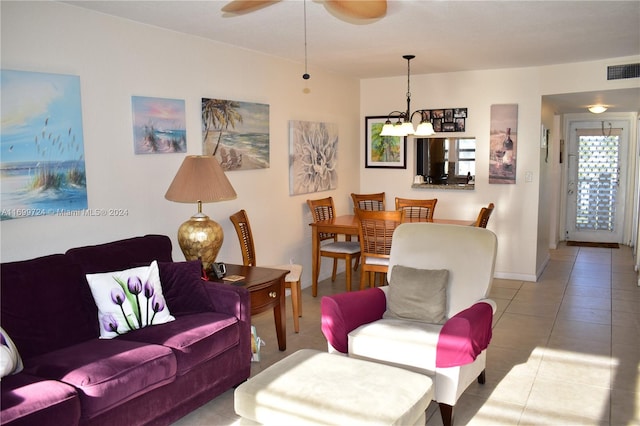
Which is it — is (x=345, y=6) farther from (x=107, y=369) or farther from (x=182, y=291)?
(x=107, y=369)

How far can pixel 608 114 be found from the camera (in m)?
8.28

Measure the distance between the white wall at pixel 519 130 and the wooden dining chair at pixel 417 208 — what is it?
912 millimetres

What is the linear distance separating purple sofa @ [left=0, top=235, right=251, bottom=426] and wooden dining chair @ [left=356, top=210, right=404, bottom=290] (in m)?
1.99

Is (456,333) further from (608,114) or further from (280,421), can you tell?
(608,114)

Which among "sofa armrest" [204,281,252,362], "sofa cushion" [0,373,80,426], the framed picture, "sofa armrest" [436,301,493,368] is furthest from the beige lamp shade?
the framed picture

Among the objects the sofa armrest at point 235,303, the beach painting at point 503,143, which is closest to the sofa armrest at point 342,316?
the sofa armrest at point 235,303

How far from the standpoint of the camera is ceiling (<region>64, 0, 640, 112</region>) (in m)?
3.43

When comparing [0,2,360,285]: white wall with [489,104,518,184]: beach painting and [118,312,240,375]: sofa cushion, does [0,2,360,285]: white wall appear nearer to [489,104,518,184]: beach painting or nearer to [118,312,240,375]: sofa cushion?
[118,312,240,375]: sofa cushion

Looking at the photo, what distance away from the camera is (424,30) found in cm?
407

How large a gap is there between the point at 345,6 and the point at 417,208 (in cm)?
338

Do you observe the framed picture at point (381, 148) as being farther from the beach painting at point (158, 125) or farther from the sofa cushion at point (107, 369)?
the sofa cushion at point (107, 369)

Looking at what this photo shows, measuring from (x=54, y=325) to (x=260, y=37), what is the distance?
2.63 metres

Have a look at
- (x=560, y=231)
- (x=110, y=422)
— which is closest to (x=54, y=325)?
(x=110, y=422)

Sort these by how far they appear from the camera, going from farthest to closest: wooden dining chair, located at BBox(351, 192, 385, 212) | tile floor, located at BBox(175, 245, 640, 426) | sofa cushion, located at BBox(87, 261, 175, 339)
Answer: wooden dining chair, located at BBox(351, 192, 385, 212), tile floor, located at BBox(175, 245, 640, 426), sofa cushion, located at BBox(87, 261, 175, 339)
